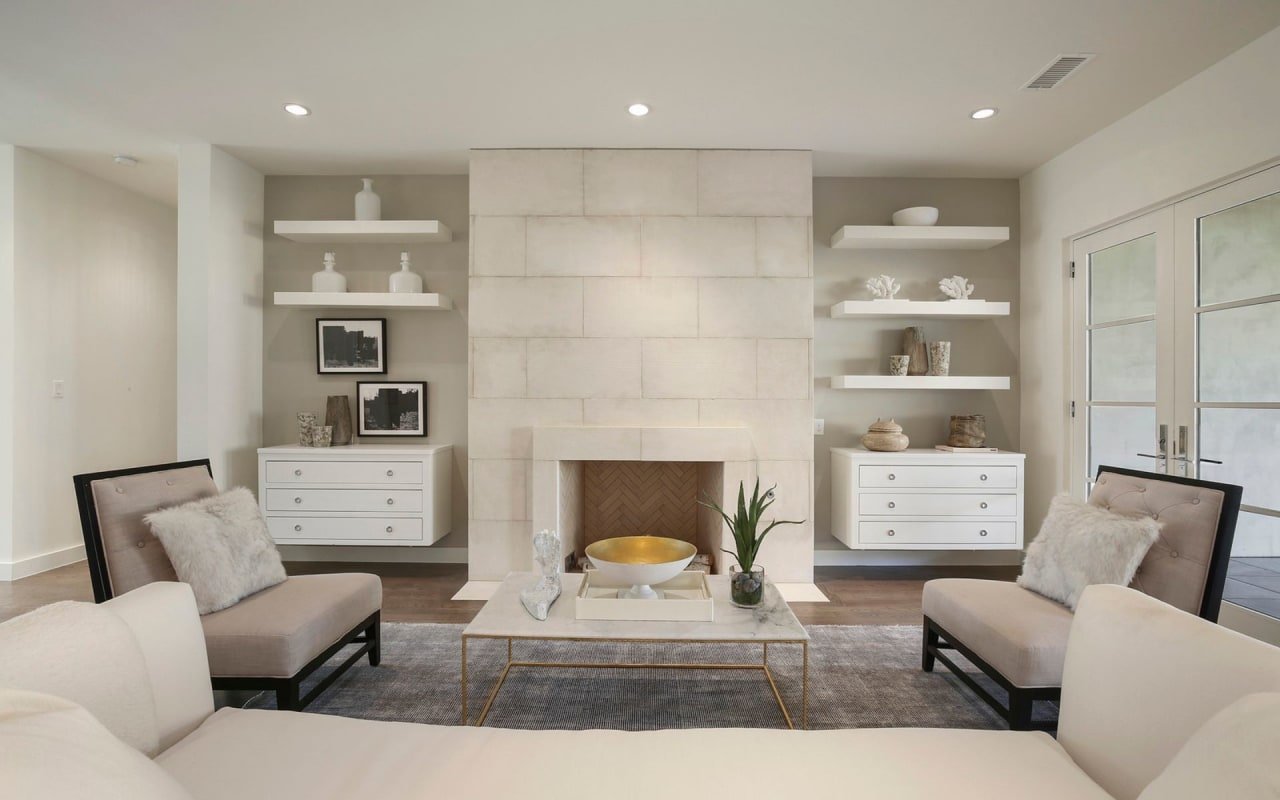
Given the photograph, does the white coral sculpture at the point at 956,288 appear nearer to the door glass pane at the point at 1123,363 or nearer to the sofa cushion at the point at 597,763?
the door glass pane at the point at 1123,363

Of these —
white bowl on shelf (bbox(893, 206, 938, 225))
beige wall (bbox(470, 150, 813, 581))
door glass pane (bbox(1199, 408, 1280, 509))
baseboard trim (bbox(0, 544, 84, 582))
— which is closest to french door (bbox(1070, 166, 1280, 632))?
door glass pane (bbox(1199, 408, 1280, 509))

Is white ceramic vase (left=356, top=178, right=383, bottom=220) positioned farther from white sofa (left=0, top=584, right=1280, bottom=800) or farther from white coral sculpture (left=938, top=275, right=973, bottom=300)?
white coral sculpture (left=938, top=275, right=973, bottom=300)

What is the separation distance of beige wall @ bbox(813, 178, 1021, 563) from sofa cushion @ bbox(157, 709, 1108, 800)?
2.91 meters

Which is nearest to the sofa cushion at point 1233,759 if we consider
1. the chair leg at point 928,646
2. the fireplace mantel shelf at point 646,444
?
the chair leg at point 928,646

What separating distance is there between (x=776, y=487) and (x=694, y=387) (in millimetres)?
772

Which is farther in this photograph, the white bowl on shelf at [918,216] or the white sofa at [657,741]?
the white bowl on shelf at [918,216]

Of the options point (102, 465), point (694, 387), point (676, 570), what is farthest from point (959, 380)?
point (102, 465)

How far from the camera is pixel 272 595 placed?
212 centimetres

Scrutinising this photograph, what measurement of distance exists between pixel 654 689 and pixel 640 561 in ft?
1.61

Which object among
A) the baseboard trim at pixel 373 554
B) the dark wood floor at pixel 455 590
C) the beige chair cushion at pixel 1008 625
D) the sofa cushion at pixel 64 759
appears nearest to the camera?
the sofa cushion at pixel 64 759

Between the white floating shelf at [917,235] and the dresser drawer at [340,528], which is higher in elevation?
the white floating shelf at [917,235]

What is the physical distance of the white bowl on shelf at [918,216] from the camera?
3.83 metres

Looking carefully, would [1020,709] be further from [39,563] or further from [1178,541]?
[39,563]

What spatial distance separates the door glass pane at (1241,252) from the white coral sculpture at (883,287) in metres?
1.45
